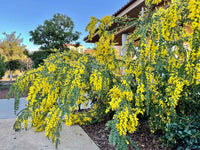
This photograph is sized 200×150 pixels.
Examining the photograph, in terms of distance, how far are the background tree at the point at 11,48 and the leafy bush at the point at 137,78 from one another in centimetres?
1506

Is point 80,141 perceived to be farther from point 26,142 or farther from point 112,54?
point 112,54

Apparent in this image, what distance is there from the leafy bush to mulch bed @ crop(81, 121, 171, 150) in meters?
0.22

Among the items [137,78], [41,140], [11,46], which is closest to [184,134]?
[137,78]

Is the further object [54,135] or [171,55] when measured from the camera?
[171,55]


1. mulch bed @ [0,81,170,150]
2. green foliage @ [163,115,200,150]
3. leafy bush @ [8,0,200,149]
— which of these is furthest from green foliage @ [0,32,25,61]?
green foliage @ [163,115,200,150]

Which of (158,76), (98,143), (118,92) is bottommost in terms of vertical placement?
(98,143)

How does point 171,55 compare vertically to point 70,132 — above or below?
above

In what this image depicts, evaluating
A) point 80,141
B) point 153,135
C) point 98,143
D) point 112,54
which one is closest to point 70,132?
point 80,141

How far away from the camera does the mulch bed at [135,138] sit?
80.7 inches

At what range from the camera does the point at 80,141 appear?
2.24m

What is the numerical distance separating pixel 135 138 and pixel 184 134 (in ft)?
2.39

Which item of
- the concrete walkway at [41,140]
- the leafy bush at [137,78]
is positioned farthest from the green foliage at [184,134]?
the concrete walkway at [41,140]

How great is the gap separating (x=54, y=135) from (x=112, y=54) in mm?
1317

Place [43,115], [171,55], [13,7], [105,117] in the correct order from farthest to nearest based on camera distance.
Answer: [13,7]
[105,117]
[43,115]
[171,55]
